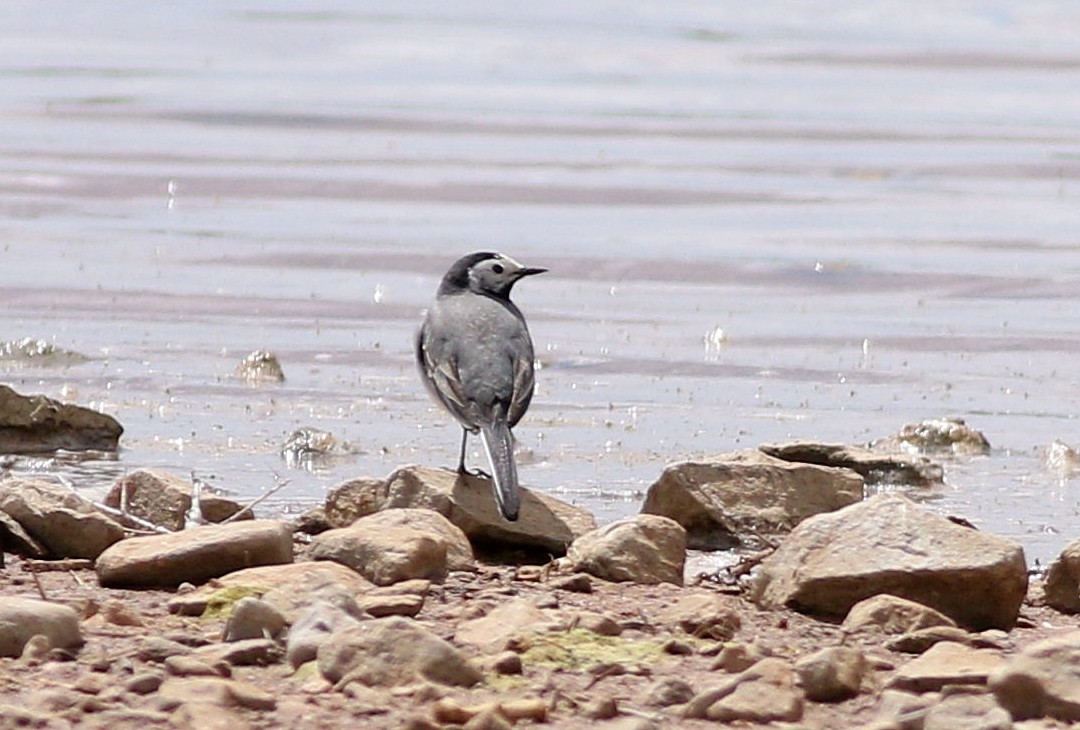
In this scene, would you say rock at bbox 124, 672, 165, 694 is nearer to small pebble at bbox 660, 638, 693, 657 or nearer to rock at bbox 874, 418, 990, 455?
small pebble at bbox 660, 638, 693, 657

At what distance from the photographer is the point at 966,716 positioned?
4938 mm

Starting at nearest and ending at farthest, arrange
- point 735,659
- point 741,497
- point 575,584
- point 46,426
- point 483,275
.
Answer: point 735,659 → point 575,584 → point 741,497 → point 483,275 → point 46,426

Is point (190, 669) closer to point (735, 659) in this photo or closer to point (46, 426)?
point (735, 659)

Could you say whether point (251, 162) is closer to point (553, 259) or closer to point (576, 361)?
point (553, 259)

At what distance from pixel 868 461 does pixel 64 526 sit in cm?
299

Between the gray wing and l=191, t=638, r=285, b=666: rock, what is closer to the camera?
l=191, t=638, r=285, b=666: rock

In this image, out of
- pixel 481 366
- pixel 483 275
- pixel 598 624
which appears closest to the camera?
pixel 598 624

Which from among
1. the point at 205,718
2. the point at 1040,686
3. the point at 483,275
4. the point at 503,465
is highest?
the point at 483,275

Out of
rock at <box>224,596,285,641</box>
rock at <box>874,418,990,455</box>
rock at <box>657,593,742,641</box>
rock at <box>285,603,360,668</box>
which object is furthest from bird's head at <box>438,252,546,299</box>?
rock at <box>285,603,360,668</box>

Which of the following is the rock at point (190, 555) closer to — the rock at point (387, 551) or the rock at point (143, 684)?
the rock at point (387, 551)

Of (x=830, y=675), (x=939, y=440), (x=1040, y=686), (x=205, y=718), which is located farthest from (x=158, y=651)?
(x=939, y=440)

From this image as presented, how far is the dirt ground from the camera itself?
497 centimetres

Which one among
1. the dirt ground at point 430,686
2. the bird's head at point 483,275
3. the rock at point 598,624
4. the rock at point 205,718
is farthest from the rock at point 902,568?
the bird's head at point 483,275

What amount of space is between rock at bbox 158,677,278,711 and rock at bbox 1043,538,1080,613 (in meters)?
2.56
